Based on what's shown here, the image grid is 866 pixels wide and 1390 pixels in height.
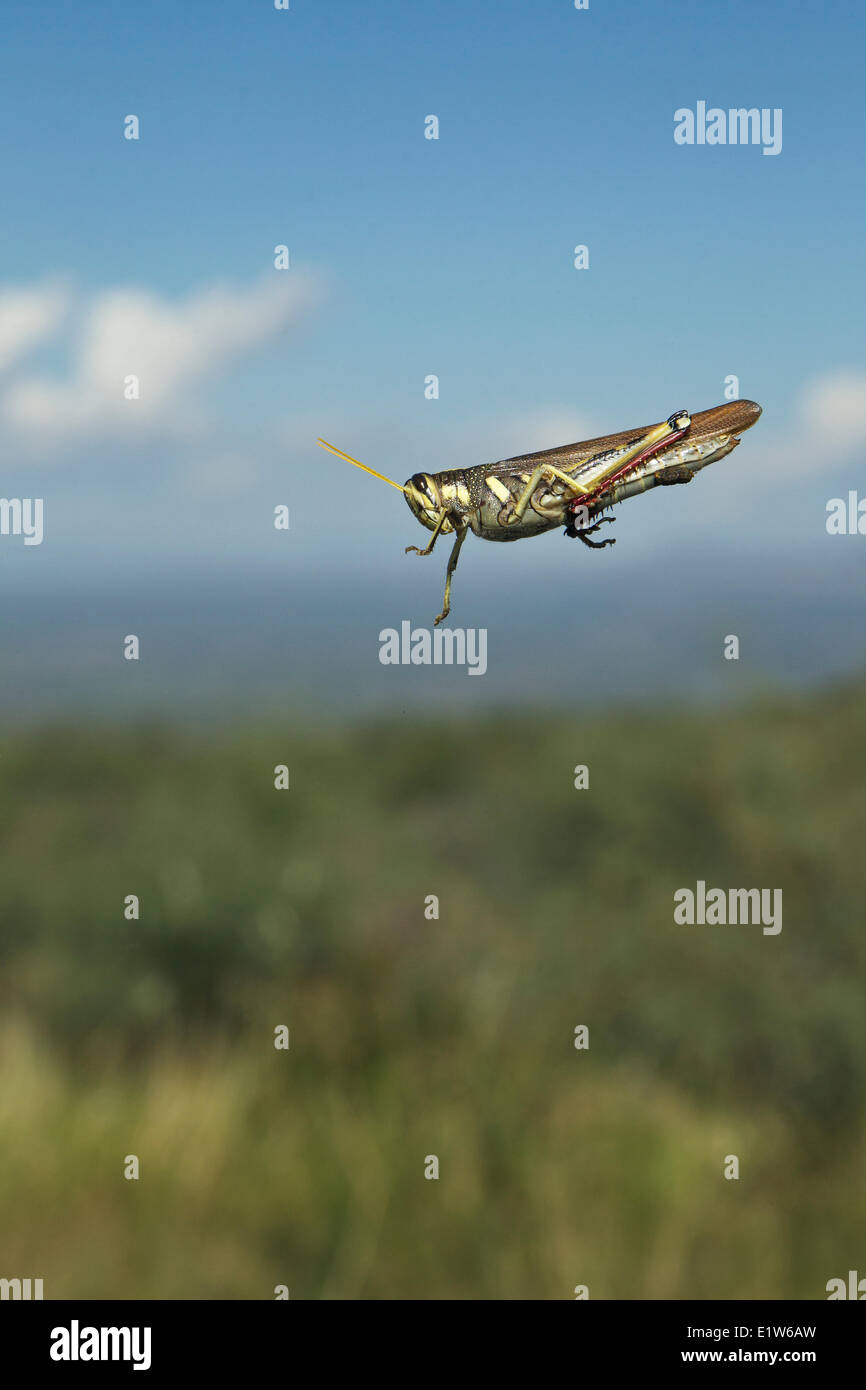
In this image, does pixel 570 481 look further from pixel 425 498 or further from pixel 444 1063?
pixel 444 1063

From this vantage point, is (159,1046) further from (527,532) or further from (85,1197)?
(527,532)

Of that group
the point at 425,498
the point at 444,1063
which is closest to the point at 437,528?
the point at 425,498

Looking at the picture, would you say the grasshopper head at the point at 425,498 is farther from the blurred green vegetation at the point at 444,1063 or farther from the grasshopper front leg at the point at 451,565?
the blurred green vegetation at the point at 444,1063

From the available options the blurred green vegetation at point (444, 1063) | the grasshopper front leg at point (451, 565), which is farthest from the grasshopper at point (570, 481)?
the blurred green vegetation at point (444, 1063)

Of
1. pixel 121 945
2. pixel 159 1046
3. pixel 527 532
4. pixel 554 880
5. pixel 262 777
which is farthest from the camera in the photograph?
pixel 262 777

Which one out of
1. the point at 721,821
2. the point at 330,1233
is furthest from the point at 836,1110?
the point at 330,1233

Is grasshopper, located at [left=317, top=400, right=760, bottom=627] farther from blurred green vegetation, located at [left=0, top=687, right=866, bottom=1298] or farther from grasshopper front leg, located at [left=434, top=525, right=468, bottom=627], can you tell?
blurred green vegetation, located at [left=0, top=687, right=866, bottom=1298]
